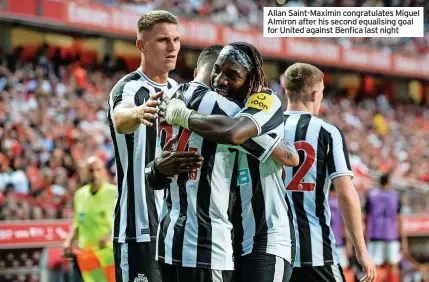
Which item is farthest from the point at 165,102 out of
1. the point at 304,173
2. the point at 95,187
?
the point at 95,187

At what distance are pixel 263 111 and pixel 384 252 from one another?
9507 millimetres

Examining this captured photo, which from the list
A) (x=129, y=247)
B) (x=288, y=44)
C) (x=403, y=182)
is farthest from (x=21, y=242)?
(x=288, y=44)

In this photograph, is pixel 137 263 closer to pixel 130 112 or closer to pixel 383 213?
pixel 130 112

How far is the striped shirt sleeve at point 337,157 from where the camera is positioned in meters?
5.17

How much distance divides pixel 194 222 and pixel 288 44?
2146cm

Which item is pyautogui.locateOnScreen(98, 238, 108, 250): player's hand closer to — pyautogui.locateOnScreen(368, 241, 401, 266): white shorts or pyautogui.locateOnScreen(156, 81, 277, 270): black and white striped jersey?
pyautogui.locateOnScreen(156, 81, 277, 270): black and white striped jersey

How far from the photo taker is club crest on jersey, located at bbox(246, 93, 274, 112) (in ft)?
12.0

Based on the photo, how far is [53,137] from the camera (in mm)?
13883

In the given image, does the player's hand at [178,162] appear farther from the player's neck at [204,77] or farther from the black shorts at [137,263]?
the black shorts at [137,263]

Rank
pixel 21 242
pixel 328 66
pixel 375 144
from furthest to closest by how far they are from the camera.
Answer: pixel 328 66
pixel 375 144
pixel 21 242

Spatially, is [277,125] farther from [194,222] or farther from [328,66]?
[328,66]

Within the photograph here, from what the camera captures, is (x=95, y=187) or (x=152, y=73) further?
(x=95, y=187)

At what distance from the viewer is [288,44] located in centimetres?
2472

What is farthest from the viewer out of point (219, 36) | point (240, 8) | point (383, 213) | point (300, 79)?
point (240, 8)
